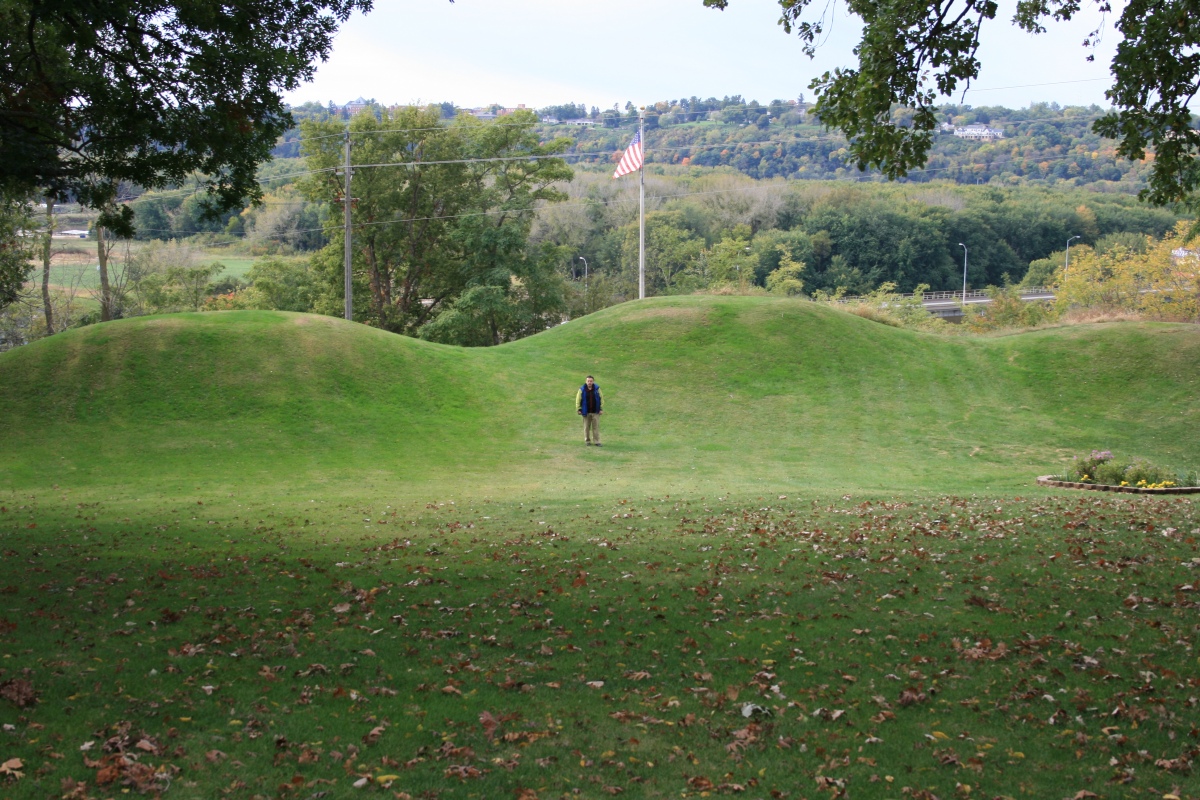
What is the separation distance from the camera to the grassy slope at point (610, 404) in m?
20.1

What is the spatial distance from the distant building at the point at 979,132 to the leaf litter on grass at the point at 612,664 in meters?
131

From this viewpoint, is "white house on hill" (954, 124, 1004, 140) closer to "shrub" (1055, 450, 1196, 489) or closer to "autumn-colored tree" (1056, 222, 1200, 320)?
"autumn-colored tree" (1056, 222, 1200, 320)

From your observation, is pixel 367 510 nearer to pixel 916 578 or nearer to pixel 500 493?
pixel 500 493

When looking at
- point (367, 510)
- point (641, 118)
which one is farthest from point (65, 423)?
point (641, 118)

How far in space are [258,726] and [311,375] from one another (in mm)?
20451

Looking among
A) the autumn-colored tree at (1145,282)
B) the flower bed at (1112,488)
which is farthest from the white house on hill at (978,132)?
the flower bed at (1112,488)

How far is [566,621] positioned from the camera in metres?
8.09

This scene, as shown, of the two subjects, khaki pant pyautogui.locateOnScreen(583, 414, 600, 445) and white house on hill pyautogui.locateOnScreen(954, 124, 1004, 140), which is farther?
white house on hill pyautogui.locateOnScreen(954, 124, 1004, 140)

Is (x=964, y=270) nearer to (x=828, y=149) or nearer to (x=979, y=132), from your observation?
(x=828, y=149)

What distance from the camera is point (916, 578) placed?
9.23 m

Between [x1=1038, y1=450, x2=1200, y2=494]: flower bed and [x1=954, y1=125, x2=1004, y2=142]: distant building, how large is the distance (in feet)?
398

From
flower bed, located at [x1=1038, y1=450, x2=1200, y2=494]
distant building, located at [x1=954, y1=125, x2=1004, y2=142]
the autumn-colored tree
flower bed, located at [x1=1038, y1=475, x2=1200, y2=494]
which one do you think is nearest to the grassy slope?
flower bed, located at [x1=1038, y1=475, x2=1200, y2=494]

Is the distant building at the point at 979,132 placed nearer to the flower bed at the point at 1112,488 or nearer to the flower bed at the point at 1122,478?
the flower bed at the point at 1122,478

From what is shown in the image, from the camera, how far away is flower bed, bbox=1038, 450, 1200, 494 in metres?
16.7
